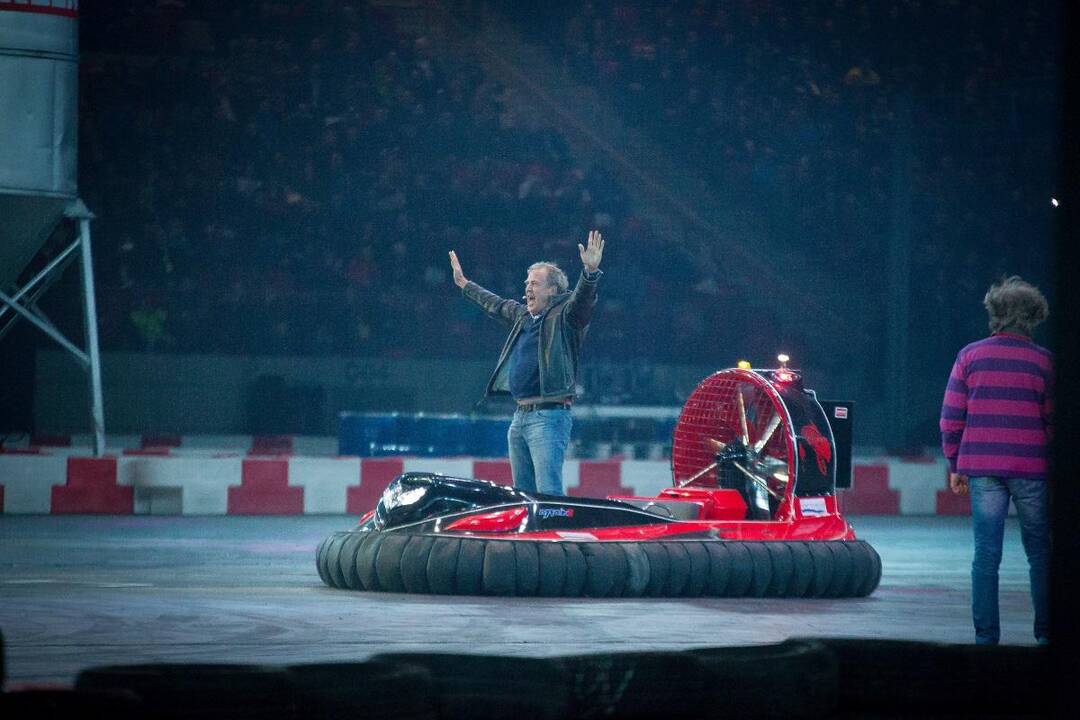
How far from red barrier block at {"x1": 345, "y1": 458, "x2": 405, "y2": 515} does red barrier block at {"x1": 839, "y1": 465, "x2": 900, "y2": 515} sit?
138 inches

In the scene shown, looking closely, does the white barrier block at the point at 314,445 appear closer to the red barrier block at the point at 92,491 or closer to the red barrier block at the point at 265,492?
the red barrier block at the point at 265,492

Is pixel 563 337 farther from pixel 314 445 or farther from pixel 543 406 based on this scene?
pixel 314 445

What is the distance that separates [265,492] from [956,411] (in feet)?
21.4

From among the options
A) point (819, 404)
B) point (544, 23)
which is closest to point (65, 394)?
point (544, 23)

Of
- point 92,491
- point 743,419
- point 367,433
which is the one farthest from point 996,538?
point 367,433

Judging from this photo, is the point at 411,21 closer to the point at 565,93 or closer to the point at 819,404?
the point at 565,93

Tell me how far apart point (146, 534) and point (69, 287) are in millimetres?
7022

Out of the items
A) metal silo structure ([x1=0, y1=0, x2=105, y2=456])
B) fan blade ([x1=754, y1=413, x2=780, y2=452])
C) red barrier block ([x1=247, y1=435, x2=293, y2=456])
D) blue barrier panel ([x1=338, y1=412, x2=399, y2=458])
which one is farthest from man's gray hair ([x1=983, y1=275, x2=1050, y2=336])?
red barrier block ([x1=247, y1=435, x2=293, y2=456])

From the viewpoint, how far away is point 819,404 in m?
7.32

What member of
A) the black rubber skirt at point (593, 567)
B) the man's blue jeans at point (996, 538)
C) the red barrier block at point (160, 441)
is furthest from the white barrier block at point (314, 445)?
the man's blue jeans at point (996, 538)

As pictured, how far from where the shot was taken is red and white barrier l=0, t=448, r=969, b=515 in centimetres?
1064

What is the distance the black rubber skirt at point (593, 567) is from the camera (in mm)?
6367

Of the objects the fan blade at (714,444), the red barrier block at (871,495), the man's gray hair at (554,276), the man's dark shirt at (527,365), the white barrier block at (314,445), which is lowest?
the red barrier block at (871,495)

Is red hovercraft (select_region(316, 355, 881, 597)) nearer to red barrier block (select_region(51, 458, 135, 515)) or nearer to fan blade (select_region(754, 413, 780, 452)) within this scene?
fan blade (select_region(754, 413, 780, 452))
